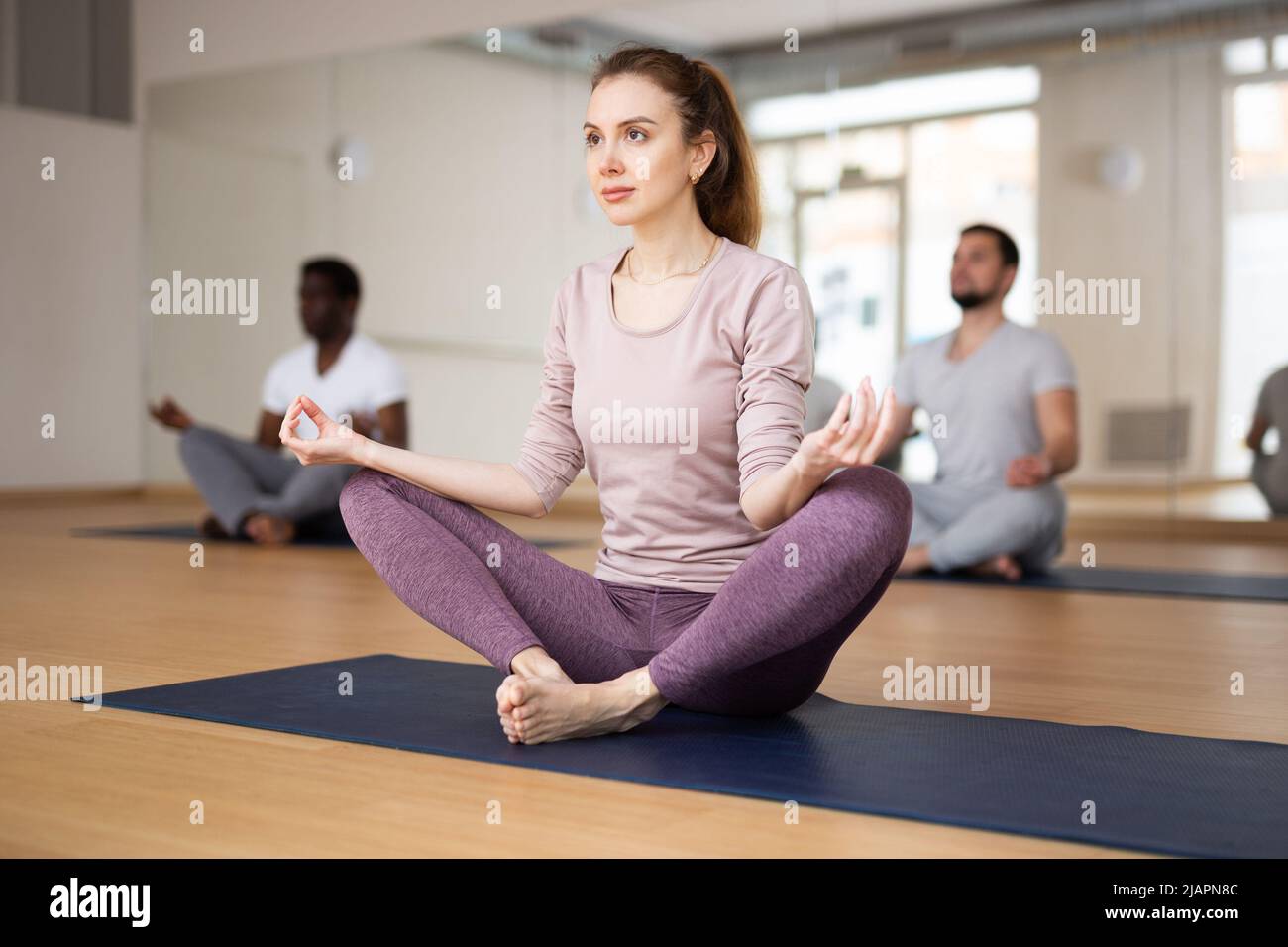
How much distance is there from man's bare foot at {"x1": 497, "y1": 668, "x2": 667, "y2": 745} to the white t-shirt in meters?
3.07

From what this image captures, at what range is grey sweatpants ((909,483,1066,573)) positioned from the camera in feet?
Answer: 13.0

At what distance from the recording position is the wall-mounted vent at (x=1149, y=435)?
18.7 ft

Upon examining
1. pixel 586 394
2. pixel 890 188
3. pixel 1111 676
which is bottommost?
pixel 1111 676

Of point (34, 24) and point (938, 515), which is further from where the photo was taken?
point (34, 24)

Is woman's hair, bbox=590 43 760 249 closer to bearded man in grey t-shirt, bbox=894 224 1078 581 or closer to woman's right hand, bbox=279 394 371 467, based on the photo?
woman's right hand, bbox=279 394 371 467

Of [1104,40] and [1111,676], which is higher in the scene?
[1104,40]

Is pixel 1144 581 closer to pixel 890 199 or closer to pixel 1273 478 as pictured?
pixel 1273 478

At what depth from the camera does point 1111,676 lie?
7.80 ft

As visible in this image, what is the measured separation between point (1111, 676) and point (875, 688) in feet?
1.44

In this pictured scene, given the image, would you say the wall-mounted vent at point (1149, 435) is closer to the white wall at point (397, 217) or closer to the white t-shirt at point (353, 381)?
the white wall at point (397, 217)

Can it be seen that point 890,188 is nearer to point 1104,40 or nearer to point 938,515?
point 1104,40

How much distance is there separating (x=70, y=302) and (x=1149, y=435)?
5.34 meters
